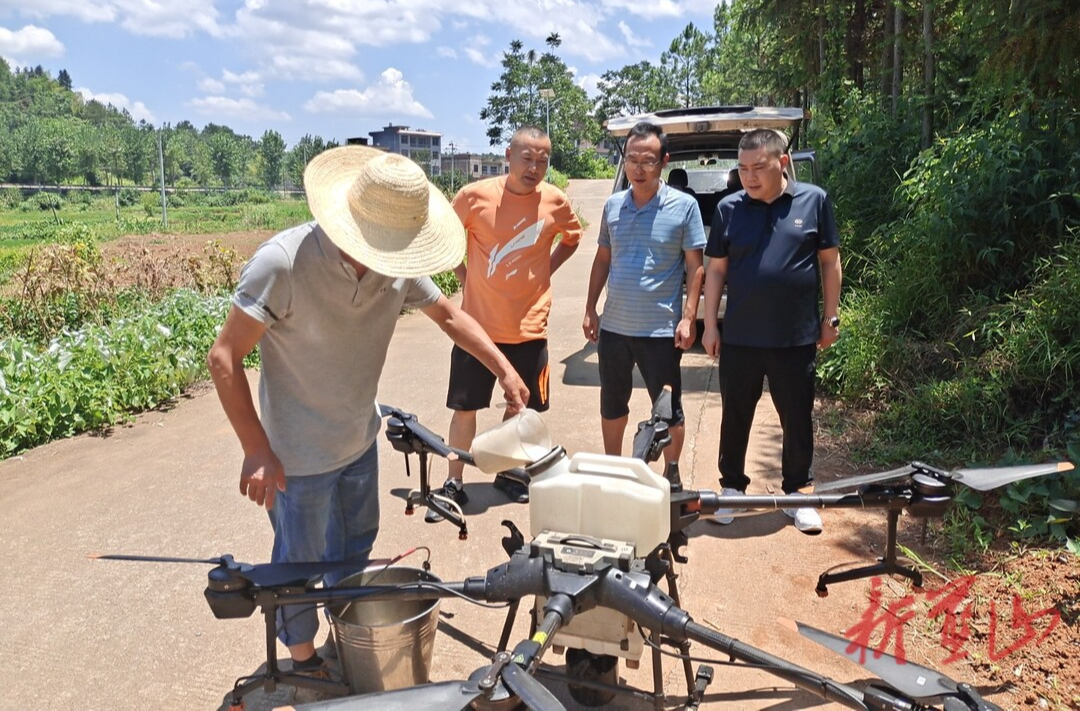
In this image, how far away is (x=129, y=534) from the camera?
4465mm

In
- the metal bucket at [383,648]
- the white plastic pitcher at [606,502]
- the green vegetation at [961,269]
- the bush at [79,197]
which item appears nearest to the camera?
the white plastic pitcher at [606,502]

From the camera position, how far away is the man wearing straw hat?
2338 millimetres

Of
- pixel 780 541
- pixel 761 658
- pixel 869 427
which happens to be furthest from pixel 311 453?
pixel 869 427

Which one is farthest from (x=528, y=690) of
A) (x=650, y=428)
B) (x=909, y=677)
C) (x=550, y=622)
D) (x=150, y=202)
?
(x=150, y=202)

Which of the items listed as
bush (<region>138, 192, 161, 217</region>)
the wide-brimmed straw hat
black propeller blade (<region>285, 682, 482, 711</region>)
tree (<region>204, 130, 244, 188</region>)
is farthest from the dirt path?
tree (<region>204, 130, 244, 188</region>)

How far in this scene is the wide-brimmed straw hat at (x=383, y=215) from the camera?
233cm

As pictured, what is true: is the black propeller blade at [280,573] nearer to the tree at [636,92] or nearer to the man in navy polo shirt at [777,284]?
the man in navy polo shirt at [777,284]

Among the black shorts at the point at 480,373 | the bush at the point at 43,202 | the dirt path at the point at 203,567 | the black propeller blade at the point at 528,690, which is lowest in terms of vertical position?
the dirt path at the point at 203,567

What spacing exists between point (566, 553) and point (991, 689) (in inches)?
86.4

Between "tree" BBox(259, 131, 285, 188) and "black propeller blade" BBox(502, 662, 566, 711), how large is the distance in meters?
65.2

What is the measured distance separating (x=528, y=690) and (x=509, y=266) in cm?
320

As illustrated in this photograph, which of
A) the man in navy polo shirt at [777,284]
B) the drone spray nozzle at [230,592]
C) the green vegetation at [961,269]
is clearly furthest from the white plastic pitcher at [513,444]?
the green vegetation at [961,269]

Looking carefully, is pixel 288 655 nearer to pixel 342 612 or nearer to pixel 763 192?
pixel 342 612

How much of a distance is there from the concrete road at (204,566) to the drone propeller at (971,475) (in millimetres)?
1127
